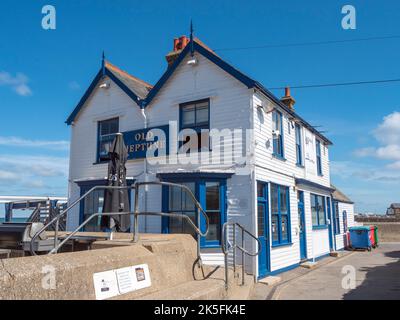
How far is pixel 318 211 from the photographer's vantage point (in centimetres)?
1692

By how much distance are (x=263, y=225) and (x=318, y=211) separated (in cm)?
677

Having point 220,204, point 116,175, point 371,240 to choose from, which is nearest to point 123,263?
point 116,175

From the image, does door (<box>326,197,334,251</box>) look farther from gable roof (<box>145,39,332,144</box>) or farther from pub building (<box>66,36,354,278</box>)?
gable roof (<box>145,39,332,144</box>)

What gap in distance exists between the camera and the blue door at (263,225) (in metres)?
11.0

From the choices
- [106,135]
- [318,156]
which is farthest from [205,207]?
[318,156]

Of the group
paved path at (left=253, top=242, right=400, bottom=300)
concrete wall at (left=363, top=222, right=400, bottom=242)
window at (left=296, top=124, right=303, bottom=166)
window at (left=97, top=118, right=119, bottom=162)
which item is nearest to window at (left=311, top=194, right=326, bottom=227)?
window at (left=296, top=124, right=303, bottom=166)

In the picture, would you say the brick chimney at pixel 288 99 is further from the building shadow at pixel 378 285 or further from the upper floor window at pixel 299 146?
the building shadow at pixel 378 285

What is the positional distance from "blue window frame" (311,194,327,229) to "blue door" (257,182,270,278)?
5.58 meters

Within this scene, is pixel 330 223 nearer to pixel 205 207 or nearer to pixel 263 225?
pixel 263 225

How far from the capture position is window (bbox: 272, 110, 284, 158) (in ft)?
41.8

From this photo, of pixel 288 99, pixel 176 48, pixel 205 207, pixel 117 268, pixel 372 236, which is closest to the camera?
pixel 117 268
